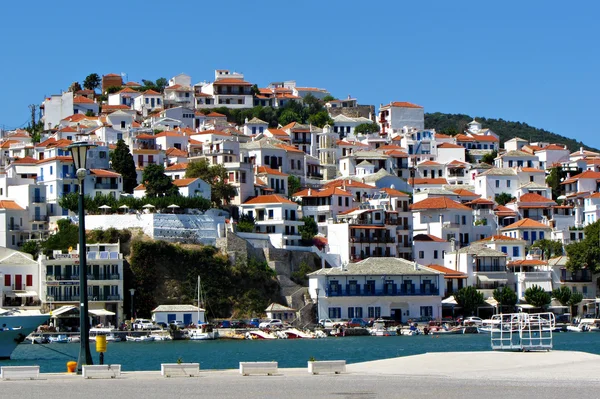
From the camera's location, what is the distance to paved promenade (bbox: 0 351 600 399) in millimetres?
29859

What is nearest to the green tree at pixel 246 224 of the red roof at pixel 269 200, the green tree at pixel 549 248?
the red roof at pixel 269 200

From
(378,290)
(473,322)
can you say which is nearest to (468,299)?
(473,322)

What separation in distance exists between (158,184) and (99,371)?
60.1 metres

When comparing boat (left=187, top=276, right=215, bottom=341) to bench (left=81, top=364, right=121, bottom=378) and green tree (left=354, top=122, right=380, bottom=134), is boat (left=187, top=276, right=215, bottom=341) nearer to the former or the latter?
bench (left=81, top=364, right=121, bottom=378)

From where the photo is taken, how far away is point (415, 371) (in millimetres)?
35562

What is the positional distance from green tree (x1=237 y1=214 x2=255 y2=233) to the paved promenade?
53.6 metres

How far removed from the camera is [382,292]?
8944 cm

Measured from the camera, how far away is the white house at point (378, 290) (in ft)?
289

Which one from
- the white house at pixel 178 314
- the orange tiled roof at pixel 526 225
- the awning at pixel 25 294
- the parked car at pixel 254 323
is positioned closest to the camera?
the white house at pixel 178 314

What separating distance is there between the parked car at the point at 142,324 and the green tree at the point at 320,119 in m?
59.4

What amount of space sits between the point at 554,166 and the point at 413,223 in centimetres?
2846

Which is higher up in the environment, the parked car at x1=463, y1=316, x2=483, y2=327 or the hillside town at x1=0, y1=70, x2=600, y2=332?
the hillside town at x1=0, y1=70, x2=600, y2=332

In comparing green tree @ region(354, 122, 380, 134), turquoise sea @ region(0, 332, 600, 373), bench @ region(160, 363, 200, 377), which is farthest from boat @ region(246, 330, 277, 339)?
green tree @ region(354, 122, 380, 134)

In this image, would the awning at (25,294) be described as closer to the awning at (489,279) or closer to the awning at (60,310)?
the awning at (60,310)
